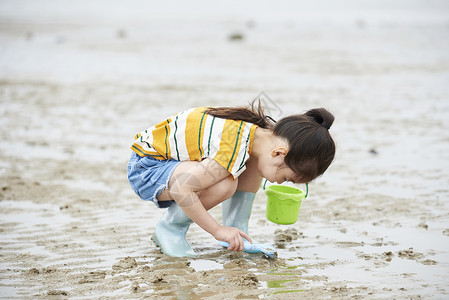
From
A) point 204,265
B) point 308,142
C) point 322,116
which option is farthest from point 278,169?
point 204,265

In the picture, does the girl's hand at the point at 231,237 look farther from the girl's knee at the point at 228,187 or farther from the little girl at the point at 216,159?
the girl's knee at the point at 228,187

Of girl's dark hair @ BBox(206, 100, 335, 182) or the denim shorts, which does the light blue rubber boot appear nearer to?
the denim shorts

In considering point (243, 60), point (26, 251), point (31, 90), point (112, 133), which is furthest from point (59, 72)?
point (26, 251)

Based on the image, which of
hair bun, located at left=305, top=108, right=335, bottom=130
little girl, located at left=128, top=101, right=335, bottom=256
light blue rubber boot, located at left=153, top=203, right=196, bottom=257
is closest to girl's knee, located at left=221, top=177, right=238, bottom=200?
little girl, located at left=128, top=101, right=335, bottom=256

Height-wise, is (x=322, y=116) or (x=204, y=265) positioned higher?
(x=322, y=116)

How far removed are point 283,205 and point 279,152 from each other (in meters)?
0.44

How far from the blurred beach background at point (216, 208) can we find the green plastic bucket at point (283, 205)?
183 millimetres

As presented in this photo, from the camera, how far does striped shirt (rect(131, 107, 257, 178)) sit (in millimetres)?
2566

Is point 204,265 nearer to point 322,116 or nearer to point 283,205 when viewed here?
point 283,205

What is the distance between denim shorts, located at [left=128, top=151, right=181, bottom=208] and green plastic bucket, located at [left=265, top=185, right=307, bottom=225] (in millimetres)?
537

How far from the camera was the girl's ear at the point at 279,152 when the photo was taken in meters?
2.55

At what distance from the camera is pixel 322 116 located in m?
2.60

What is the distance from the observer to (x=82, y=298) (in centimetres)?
228

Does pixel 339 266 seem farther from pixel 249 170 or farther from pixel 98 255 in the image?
pixel 98 255
